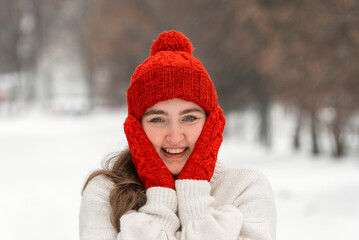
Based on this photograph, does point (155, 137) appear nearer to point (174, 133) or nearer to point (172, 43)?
point (174, 133)

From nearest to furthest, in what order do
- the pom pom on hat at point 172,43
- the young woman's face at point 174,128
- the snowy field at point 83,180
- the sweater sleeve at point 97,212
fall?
the sweater sleeve at point 97,212, the young woman's face at point 174,128, the pom pom on hat at point 172,43, the snowy field at point 83,180

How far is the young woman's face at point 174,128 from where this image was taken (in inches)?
84.3

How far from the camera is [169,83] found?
6.94ft

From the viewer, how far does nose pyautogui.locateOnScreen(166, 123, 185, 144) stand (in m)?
2.11

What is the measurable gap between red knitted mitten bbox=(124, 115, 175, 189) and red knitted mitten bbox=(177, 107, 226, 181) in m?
0.09

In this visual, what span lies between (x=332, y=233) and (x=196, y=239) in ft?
14.9

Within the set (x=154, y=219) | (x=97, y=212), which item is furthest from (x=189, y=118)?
(x=97, y=212)

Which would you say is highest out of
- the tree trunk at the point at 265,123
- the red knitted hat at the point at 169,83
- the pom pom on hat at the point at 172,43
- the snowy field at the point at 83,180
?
the tree trunk at the point at 265,123

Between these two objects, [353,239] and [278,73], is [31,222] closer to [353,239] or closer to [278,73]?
[353,239]

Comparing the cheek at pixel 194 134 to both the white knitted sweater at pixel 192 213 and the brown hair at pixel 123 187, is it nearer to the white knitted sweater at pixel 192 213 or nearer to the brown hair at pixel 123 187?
the white knitted sweater at pixel 192 213

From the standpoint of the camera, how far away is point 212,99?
2256 millimetres

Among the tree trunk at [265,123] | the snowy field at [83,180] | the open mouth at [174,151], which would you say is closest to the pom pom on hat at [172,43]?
the open mouth at [174,151]

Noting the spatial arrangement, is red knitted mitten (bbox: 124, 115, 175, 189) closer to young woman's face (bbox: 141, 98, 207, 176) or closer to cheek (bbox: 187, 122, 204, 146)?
young woman's face (bbox: 141, 98, 207, 176)

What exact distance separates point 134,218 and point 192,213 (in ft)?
0.90
